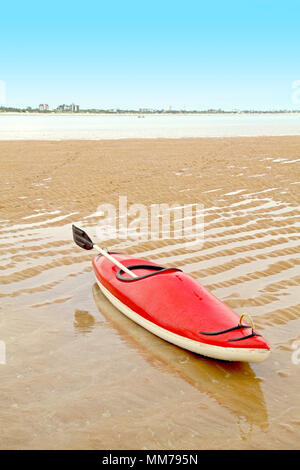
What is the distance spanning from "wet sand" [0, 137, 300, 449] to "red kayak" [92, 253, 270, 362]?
17 cm

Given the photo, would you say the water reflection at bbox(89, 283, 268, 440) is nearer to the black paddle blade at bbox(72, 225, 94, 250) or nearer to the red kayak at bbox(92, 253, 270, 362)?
the red kayak at bbox(92, 253, 270, 362)

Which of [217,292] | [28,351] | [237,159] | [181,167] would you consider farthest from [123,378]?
[237,159]

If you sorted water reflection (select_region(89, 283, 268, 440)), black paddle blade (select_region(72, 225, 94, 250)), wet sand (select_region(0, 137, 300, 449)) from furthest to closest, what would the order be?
black paddle blade (select_region(72, 225, 94, 250)), water reflection (select_region(89, 283, 268, 440)), wet sand (select_region(0, 137, 300, 449))

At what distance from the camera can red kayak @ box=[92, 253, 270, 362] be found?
410 centimetres

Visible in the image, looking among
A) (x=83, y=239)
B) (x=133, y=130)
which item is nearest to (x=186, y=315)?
(x=83, y=239)

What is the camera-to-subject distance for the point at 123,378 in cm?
414

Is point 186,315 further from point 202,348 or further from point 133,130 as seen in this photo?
point 133,130

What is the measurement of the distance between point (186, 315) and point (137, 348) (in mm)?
637

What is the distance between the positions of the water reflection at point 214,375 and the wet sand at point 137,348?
0.01 m

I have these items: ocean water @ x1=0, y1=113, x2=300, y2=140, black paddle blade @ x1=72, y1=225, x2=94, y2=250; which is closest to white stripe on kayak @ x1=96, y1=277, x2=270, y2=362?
black paddle blade @ x1=72, y1=225, x2=94, y2=250

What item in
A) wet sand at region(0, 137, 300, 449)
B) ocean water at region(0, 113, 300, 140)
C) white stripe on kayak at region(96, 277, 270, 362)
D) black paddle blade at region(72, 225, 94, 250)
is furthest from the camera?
ocean water at region(0, 113, 300, 140)

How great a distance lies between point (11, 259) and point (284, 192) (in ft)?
25.9

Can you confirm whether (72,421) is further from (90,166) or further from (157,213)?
(90,166)

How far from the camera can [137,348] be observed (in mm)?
4711
